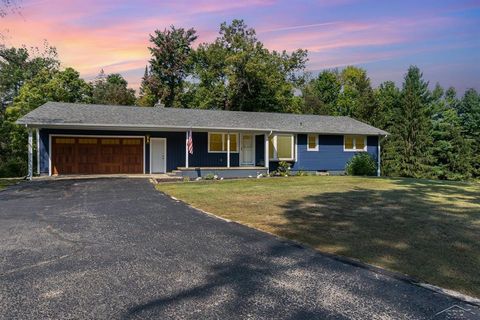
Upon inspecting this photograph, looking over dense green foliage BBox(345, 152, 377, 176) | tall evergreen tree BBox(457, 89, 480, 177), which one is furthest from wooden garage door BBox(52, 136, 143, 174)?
tall evergreen tree BBox(457, 89, 480, 177)

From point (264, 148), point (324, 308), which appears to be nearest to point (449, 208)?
point (324, 308)

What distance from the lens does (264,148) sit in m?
22.8

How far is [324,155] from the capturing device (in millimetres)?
24156

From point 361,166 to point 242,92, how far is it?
14.3 m

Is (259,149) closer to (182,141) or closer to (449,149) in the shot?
(182,141)

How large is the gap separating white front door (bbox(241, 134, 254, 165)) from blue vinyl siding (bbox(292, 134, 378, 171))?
8.73ft

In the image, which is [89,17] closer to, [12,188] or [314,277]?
[12,188]

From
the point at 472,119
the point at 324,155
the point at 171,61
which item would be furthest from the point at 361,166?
the point at 472,119

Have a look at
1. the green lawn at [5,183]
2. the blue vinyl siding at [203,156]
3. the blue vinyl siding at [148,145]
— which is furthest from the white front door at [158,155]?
the green lawn at [5,183]

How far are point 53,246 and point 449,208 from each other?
8831mm

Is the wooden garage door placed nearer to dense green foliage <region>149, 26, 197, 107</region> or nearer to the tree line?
the tree line

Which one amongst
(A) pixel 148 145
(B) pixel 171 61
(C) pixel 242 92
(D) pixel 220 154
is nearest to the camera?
(A) pixel 148 145

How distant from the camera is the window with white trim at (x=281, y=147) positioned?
2328cm

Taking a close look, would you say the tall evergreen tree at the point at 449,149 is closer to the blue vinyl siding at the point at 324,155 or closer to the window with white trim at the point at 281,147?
the blue vinyl siding at the point at 324,155
